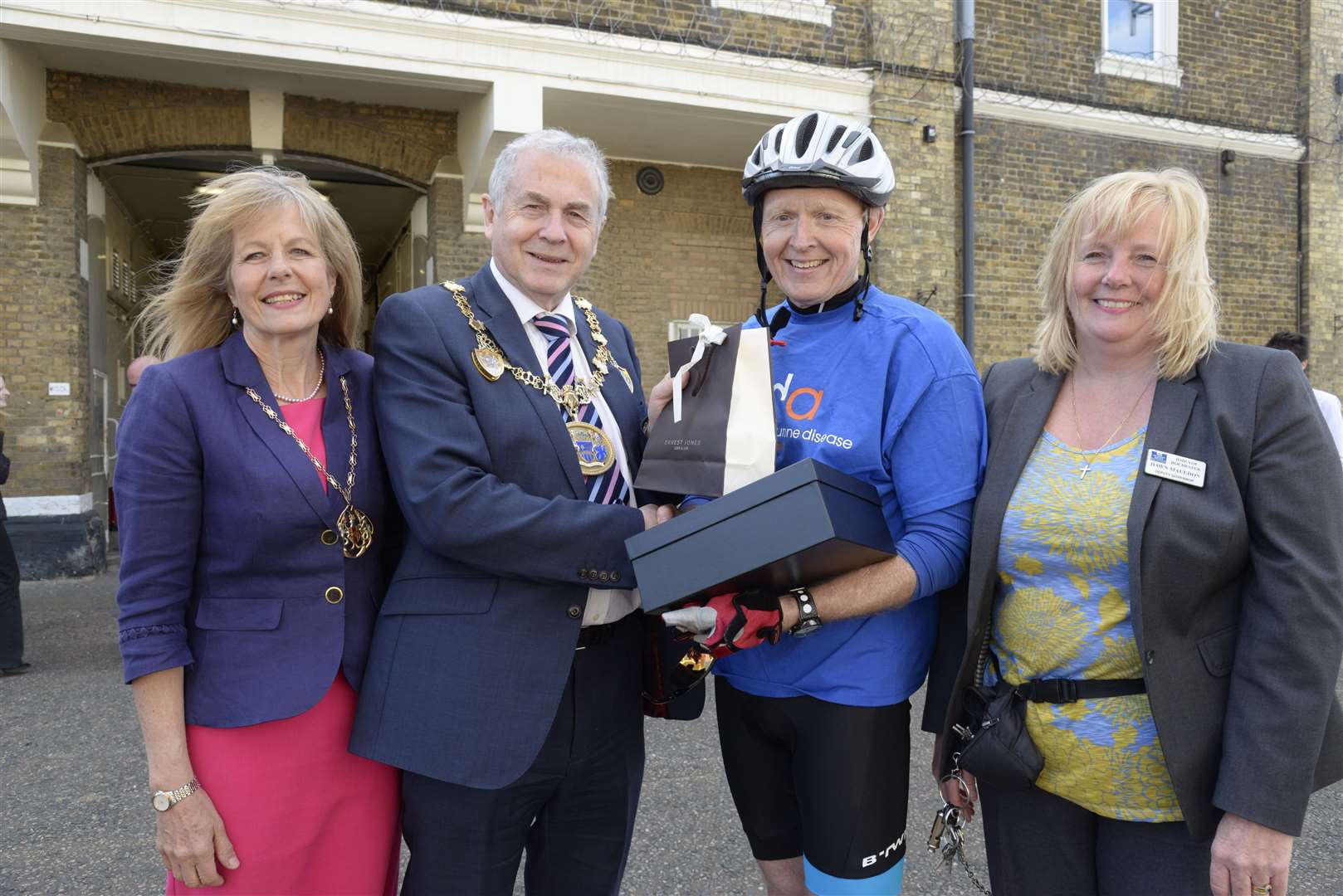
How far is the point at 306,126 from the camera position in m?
9.06

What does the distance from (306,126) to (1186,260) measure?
29.6 feet

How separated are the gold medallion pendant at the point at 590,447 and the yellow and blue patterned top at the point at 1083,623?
0.90 m

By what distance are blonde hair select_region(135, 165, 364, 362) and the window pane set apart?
11.6 metres

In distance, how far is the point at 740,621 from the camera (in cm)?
182

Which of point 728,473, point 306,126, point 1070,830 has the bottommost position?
point 1070,830

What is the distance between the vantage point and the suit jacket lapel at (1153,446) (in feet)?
5.92

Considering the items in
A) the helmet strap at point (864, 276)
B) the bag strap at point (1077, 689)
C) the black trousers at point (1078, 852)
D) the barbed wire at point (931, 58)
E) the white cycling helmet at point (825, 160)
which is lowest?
the black trousers at point (1078, 852)

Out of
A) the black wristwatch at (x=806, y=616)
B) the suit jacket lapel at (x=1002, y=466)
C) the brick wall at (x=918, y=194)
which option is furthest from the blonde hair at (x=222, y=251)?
the brick wall at (x=918, y=194)

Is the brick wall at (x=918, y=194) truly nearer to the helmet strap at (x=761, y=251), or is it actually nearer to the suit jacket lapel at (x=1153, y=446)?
the helmet strap at (x=761, y=251)

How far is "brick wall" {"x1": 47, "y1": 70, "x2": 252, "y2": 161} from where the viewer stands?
8.52 meters

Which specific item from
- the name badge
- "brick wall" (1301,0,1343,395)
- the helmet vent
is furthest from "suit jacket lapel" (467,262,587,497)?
"brick wall" (1301,0,1343,395)

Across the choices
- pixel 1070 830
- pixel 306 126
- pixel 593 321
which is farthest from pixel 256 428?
pixel 306 126

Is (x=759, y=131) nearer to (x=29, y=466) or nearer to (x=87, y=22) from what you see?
(x=87, y=22)

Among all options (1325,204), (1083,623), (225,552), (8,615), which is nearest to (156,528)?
(225,552)
